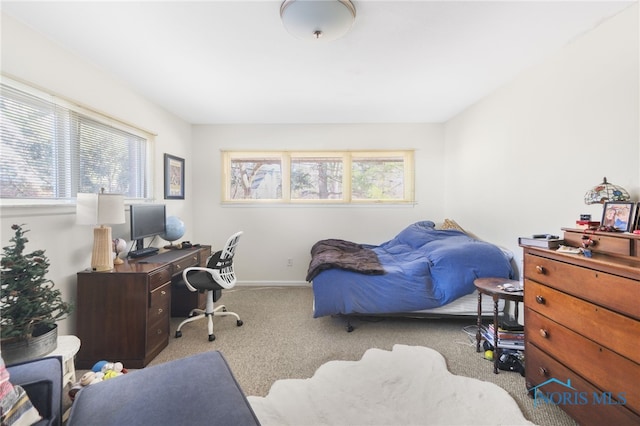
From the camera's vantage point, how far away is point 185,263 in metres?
2.66

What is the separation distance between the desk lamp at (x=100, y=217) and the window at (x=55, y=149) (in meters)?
0.28

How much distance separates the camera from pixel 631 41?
5.14ft

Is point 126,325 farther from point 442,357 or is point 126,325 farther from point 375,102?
point 375,102

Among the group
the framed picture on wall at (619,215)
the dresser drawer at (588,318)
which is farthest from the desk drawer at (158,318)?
the framed picture on wall at (619,215)

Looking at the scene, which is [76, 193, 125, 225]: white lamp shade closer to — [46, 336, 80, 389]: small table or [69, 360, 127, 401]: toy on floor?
[46, 336, 80, 389]: small table

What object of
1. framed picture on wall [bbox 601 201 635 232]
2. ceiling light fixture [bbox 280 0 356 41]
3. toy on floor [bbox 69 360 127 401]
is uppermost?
ceiling light fixture [bbox 280 0 356 41]

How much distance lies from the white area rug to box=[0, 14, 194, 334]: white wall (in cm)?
180

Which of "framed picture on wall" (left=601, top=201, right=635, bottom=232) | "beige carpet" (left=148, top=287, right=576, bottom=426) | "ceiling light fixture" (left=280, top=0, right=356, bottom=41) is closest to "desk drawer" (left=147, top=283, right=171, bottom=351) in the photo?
"beige carpet" (left=148, top=287, right=576, bottom=426)

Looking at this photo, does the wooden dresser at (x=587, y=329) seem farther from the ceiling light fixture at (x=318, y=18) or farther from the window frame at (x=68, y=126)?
the window frame at (x=68, y=126)

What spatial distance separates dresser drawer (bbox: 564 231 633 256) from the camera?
1.27 meters

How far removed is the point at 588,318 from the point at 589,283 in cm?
17

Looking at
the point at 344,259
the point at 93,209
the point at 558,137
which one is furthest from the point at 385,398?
the point at 93,209

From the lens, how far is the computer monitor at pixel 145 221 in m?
2.53

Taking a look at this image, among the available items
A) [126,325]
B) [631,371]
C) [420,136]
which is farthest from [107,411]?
[420,136]
